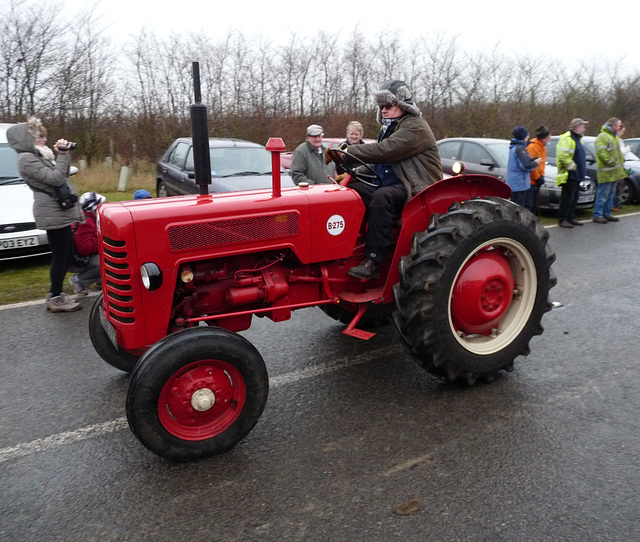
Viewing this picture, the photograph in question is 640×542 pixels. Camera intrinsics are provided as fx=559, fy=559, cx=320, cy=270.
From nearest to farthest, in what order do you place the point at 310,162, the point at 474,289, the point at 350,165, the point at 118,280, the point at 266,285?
the point at 118,280 → the point at 266,285 → the point at 474,289 → the point at 350,165 → the point at 310,162

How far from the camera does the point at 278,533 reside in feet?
8.22

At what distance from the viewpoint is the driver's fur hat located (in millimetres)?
3840

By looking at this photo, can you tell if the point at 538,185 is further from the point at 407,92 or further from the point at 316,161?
the point at 407,92

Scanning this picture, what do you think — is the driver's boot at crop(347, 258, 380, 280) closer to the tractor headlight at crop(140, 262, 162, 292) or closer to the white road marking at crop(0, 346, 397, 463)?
the white road marking at crop(0, 346, 397, 463)

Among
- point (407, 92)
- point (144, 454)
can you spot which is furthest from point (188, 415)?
point (407, 92)

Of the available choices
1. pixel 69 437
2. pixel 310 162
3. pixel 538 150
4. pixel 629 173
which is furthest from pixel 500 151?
pixel 69 437

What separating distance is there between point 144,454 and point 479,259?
2.41m

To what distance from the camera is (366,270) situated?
→ 3781 millimetres

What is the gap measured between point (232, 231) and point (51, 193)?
3.05 m

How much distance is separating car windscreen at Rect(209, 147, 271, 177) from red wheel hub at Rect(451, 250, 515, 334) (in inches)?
219

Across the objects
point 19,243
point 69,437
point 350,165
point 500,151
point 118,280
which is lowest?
point 69,437

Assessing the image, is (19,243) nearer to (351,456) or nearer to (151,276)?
(151,276)

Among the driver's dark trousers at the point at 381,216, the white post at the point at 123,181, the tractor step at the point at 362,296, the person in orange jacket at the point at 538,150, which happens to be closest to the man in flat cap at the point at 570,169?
the person in orange jacket at the point at 538,150

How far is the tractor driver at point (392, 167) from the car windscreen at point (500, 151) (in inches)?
275
